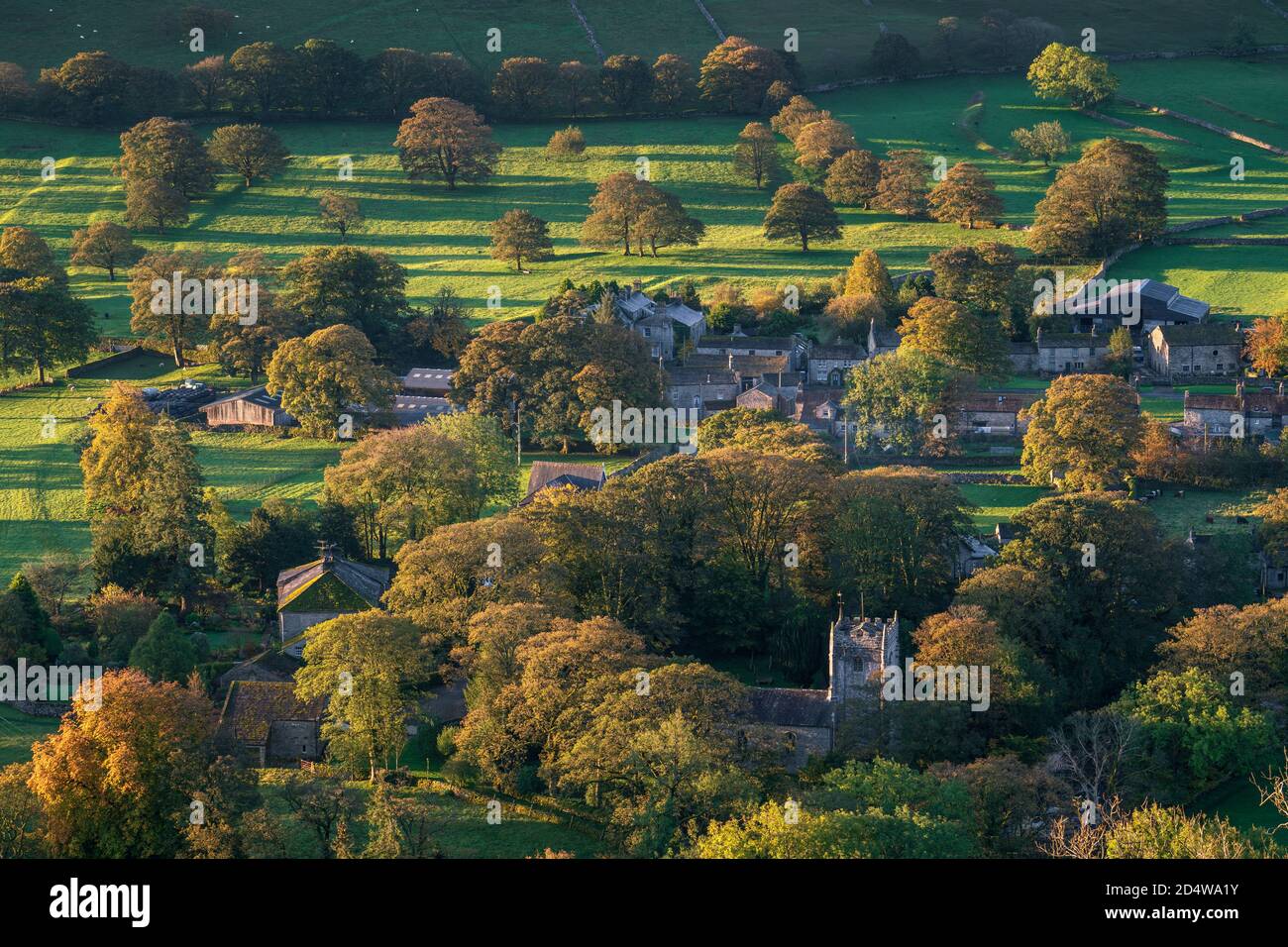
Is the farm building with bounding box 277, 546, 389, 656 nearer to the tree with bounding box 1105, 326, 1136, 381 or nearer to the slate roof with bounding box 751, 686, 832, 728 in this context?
the slate roof with bounding box 751, 686, 832, 728

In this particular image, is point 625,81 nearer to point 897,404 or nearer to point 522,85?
point 522,85

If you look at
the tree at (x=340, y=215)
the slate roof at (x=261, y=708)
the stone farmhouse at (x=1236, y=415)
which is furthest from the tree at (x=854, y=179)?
the slate roof at (x=261, y=708)

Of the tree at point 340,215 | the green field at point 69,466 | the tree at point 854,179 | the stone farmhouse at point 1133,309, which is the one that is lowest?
the green field at point 69,466

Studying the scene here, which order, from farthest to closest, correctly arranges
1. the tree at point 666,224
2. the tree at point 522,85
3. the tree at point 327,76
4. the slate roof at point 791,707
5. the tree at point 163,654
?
the tree at point 327,76
the tree at point 522,85
the tree at point 666,224
the tree at point 163,654
the slate roof at point 791,707

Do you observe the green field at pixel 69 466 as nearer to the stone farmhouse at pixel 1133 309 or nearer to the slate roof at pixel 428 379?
the slate roof at pixel 428 379

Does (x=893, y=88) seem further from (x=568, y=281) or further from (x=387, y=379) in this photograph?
(x=387, y=379)

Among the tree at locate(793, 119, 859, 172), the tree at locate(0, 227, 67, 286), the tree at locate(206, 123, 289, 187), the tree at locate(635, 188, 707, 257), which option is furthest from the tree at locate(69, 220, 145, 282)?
the tree at locate(793, 119, 859, 172)
